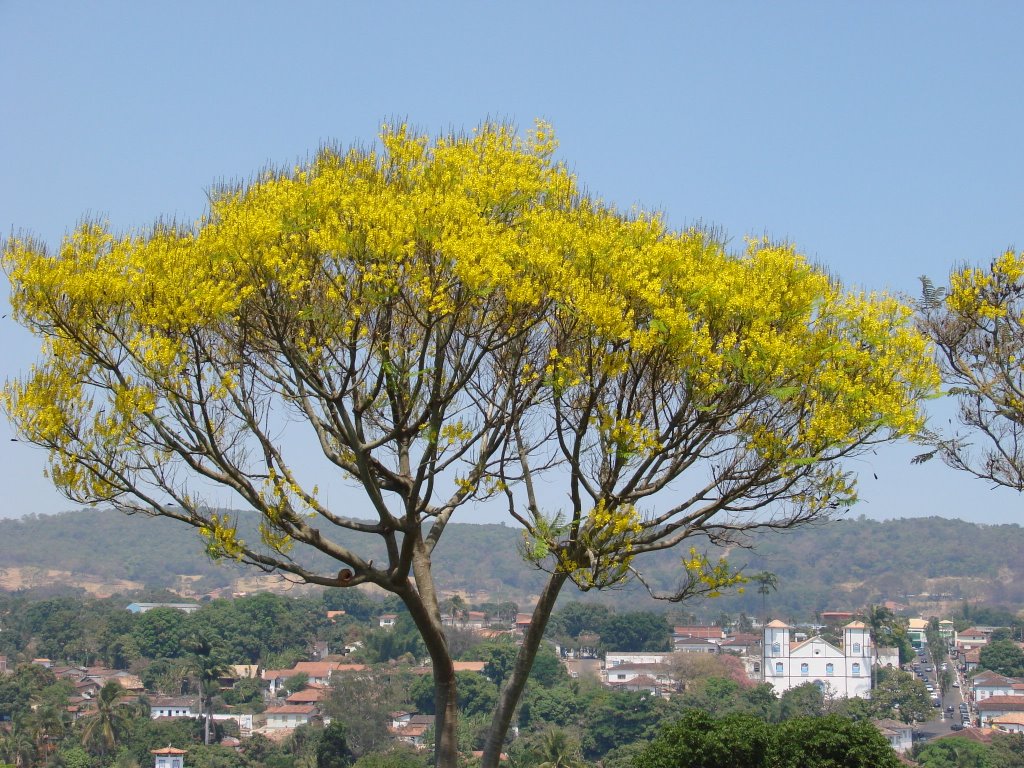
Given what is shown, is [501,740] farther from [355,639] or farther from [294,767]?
[355,639]

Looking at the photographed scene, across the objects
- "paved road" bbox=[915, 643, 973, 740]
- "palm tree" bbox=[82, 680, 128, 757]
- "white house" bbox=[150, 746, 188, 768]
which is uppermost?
"palm tree" bbox=[82, 680, 128, 757]

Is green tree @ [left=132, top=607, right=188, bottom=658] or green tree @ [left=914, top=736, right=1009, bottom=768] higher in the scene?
green tree @ [left=132, top=607, right=188, bottom=658]

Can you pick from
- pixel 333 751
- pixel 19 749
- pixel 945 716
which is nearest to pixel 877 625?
pixel 945 716

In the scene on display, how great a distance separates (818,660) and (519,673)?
148 meters

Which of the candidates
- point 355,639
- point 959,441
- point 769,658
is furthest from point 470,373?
point 769,658

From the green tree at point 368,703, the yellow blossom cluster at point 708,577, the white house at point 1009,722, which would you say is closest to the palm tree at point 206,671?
the green tree at point 368,703

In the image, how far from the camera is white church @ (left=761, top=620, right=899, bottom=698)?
491ft

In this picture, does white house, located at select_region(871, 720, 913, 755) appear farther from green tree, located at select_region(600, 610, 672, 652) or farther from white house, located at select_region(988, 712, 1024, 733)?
green tree, located at select_region(600, 610, 672, 652)

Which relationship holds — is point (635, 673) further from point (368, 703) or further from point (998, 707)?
point (368, 703)

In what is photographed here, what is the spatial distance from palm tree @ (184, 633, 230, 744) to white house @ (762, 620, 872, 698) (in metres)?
68.2

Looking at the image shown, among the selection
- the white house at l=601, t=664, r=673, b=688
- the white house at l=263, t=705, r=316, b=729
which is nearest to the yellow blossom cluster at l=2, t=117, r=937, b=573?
Answer: the white house at l=263, t=705, r=316, b=729

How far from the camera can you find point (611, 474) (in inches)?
542

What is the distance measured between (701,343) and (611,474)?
1714mm

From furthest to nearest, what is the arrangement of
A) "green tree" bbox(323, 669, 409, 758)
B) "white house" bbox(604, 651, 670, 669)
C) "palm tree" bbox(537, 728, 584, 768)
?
"white house" bbox(604, 651, 670, 669) → "green tree" bbox(323, 669, 409, 758) → "palm tree" bbox(537, 728, 584, 768)
